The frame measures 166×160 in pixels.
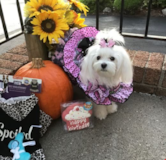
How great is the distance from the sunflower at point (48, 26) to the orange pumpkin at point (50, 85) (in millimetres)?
190

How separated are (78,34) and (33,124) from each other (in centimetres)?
71

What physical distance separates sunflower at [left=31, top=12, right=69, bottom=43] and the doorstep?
34 centimetres

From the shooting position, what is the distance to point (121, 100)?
52.3 inches

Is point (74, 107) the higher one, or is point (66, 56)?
point (66, 56)

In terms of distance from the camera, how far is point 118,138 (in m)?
1.25

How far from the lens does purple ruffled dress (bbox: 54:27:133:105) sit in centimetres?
128

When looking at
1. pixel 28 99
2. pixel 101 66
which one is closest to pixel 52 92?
pixel 28 99

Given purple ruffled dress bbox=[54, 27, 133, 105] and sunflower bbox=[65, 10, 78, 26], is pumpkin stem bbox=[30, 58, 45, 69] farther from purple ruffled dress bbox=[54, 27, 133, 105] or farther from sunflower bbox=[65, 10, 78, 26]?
sunflower bbox=[65, 10, 78, 26]

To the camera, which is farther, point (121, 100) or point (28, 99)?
point (121, 100)

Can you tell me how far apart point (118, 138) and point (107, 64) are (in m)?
0.50

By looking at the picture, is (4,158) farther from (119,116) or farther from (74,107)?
(119,116)

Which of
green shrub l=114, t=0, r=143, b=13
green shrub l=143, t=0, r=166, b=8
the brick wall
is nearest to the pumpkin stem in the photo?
the brick wall

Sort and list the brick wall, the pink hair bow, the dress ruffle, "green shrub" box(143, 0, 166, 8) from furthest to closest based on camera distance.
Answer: "green shrub" box(143, 0, 166, 8)
the brick wall
the dress ruffle
the pink hair bow

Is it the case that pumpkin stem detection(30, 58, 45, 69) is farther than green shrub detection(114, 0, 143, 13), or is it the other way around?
green shrub detection(114, 0, 143, 13)
